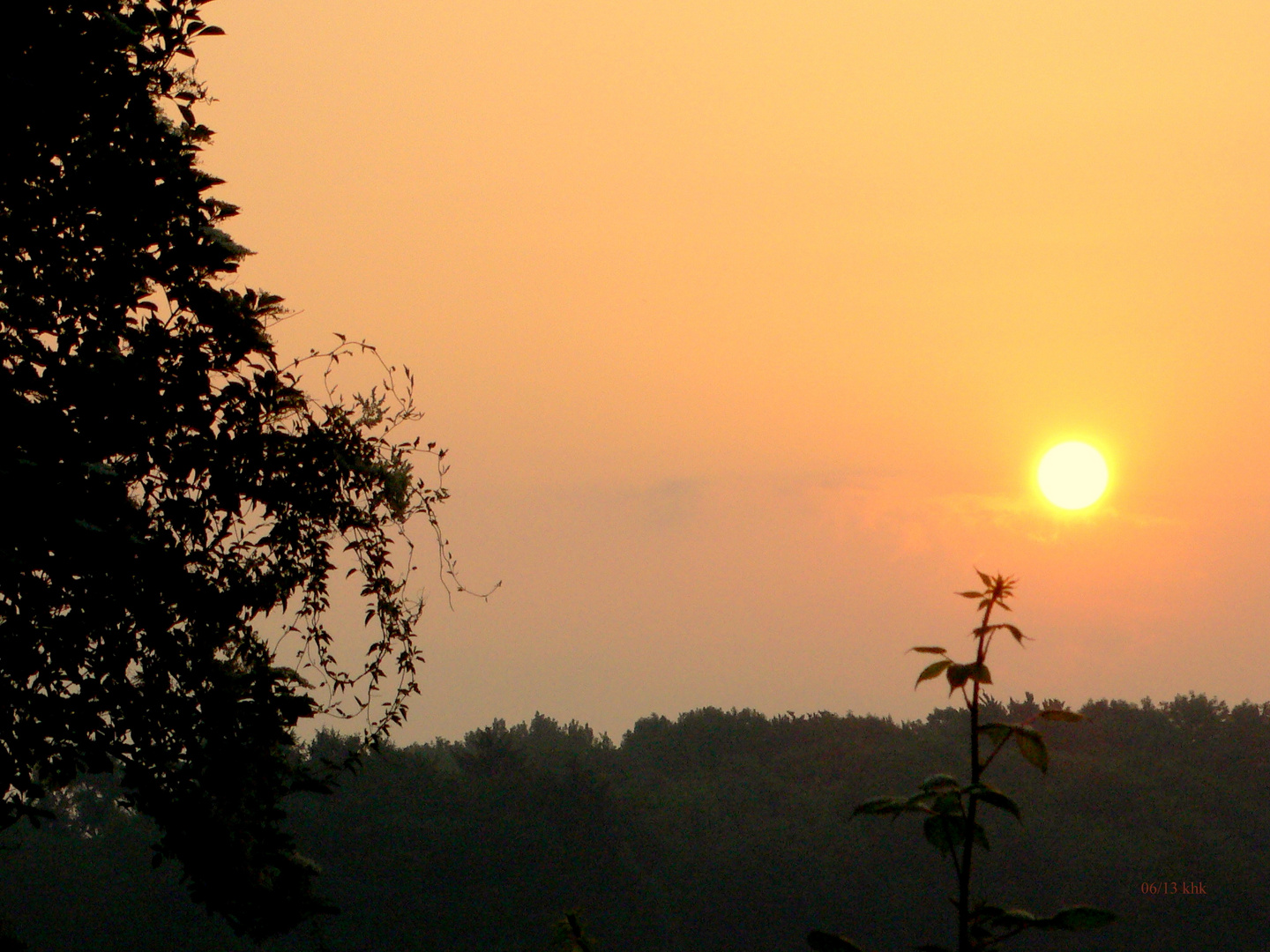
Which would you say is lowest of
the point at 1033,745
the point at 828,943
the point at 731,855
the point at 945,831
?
the point at 731,855

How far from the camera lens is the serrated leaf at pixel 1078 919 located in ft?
8.07

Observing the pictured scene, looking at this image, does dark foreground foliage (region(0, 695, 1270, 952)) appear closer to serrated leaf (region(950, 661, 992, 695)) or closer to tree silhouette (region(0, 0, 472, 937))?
tree silhouette (region(0, 0, 472, 937))

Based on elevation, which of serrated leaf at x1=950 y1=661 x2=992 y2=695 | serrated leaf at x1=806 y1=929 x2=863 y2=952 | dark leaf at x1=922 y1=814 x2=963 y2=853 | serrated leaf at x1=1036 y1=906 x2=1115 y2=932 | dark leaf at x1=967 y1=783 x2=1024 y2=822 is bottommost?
serrated leaf at x1=806 y1=929 x2=863 y2=952

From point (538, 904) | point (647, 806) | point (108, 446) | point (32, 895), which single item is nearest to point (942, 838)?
point (108, 446)

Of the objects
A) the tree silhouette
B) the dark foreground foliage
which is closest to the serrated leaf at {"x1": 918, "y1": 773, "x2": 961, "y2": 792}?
the tree silhouette

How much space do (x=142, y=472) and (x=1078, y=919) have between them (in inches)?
392

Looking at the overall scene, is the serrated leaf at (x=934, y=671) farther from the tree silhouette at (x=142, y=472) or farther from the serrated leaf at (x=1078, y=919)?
the tree silhouette at (x=142, y=472)

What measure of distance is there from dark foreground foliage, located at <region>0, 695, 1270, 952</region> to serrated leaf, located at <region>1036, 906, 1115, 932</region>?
51.4 meters

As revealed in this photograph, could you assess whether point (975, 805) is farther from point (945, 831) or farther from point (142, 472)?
point (142, 472)

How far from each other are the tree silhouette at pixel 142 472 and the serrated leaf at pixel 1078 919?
29.4ft

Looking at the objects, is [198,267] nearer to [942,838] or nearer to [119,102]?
[119,102]

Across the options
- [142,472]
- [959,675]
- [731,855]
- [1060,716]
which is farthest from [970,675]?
[731,855]

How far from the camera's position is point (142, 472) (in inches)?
432

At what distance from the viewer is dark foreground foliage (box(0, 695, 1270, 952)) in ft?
178
